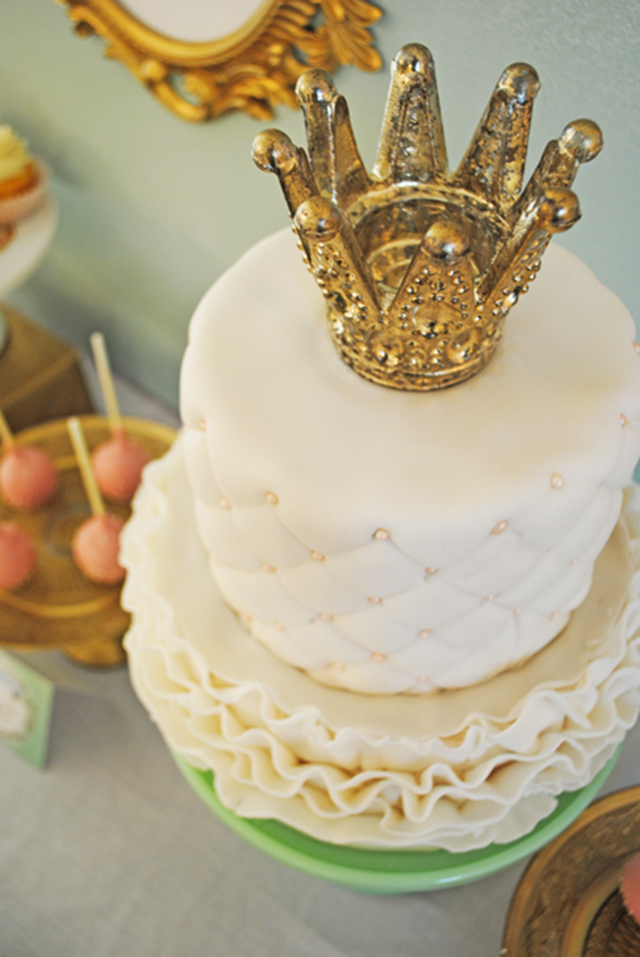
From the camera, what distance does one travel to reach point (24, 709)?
3.50 ft

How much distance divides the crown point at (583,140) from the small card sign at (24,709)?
856mm

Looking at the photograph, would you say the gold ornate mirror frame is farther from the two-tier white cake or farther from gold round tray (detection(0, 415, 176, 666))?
gold round tray (detection(0, 415, 176, 666))

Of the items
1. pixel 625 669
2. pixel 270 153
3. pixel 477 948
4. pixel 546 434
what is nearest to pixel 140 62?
pixel 270 153

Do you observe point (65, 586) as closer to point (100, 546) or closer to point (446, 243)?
point (100, 546)

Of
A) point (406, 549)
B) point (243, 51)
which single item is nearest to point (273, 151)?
point (406, 549)

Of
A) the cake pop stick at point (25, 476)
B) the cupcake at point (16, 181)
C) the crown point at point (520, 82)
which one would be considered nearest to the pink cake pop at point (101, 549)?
the cake pop stick at point (25, 476)

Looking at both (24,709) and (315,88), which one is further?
(24,709)

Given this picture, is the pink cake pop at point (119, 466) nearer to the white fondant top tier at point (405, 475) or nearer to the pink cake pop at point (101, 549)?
the pink cake pop at point (101, 549)

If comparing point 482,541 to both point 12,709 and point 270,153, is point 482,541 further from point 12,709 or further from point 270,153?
point 12,709

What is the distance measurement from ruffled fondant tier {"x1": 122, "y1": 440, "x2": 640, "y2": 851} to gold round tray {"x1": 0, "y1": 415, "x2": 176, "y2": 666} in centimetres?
32

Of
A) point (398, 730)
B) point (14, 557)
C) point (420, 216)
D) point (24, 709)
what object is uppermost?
point (420, 216)

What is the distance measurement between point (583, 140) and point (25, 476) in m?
0.91

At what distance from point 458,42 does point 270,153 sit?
36 centimetres

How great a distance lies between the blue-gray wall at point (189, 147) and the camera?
76 cm
